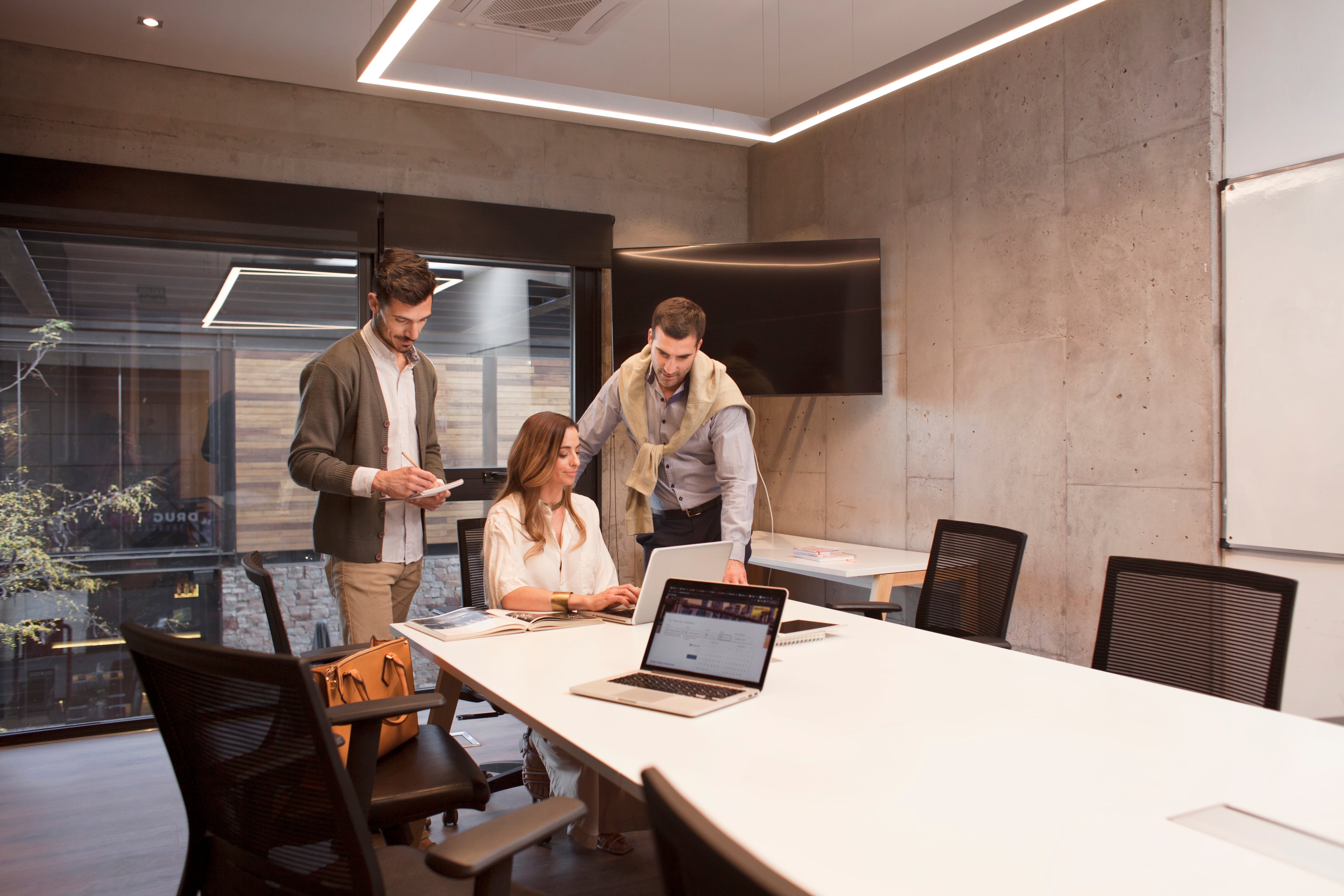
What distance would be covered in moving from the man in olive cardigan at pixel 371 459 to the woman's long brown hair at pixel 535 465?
Answer: 0.29 metres

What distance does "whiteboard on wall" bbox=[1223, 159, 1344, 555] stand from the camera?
288 cm

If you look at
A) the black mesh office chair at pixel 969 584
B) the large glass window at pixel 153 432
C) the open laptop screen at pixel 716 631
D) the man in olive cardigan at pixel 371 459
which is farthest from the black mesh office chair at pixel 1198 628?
the large glass window at pixel 153 432

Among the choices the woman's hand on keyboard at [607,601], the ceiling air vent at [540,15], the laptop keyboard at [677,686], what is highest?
the ceiling air vent at [540,15]

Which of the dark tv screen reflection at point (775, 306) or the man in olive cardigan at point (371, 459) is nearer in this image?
the man in olive cardigan at point (371, 459)

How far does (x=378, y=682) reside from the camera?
6.67 ft

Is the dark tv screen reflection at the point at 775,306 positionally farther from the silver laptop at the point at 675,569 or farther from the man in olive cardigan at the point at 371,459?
the silver laptop at the point at 675,569

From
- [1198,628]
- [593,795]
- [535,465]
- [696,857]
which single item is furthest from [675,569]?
[696,857]

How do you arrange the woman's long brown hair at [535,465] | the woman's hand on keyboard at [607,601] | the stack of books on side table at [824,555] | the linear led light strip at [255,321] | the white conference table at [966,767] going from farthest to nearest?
the linear led light strip at [255,321] < the stack of books on side table at [824,555] < the woman's long brown hair at [535,465] < the woman's hand on keyboard at [607,601] < the white conference table at [966,767]

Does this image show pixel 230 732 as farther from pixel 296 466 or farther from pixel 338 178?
pixel 338 178

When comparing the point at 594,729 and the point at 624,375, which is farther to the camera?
the point at 624,375

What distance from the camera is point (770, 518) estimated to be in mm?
5465

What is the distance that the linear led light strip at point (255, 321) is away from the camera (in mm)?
4496

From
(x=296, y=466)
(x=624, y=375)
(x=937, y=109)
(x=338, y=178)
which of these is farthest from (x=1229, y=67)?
(x=338, y=178)

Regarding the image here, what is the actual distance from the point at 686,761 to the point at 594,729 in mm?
235
